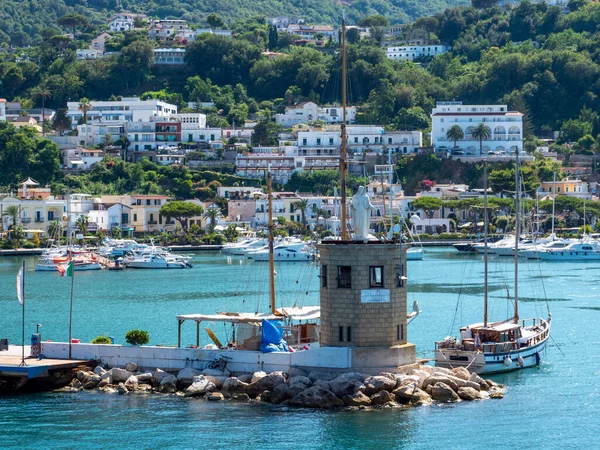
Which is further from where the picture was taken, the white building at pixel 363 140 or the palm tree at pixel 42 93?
the palm tree at pixel 42 93

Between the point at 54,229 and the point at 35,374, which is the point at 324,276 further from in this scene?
the point at 54,229

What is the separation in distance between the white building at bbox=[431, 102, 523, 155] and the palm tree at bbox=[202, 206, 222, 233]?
2223 centimetres

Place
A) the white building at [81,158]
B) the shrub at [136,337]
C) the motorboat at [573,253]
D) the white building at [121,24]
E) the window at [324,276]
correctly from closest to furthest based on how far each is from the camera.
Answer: the window at [324,276]
the shrub at [136,337]
the motorboat at [573,253]
the white building at [81,158]
the white building at [121,24]

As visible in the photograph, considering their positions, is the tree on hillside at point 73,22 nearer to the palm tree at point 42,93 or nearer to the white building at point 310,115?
the palm tree at point 42,93

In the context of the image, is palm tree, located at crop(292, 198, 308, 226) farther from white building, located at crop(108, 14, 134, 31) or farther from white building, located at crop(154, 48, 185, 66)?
white building, located at crop(108, 14, 134, 31)

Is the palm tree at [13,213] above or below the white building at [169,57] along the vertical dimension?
below

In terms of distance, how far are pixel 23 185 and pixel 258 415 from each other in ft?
268

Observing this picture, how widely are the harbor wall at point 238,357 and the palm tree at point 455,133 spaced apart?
89547mm

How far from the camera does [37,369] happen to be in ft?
117

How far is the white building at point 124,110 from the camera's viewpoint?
131625 millimetres

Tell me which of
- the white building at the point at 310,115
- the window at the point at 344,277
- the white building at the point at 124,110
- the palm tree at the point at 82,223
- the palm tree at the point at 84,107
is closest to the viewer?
the window at the point at 344,277

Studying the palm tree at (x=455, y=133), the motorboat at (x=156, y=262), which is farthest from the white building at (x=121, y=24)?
the motorboat at (x=156, y=262)

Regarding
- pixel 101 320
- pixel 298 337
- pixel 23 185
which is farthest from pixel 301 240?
pixel 298 337

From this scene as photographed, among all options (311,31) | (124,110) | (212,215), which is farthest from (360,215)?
(311,31)
